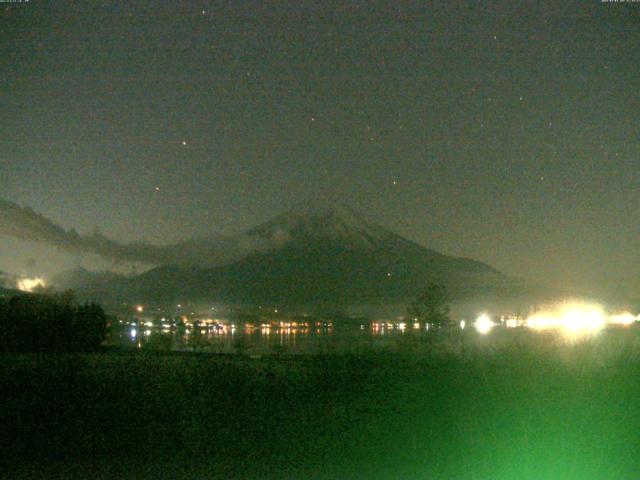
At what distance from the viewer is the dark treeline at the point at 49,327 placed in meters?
29.0

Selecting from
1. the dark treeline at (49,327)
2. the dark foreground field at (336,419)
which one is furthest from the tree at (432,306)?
the dark foreground field at (336,419)

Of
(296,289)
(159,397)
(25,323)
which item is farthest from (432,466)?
(296,289)

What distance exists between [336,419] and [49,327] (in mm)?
20906

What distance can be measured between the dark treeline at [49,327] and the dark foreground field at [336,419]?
→ 1438cm

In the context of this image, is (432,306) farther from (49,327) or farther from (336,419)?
(336,419)

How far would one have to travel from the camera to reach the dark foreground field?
971 cm

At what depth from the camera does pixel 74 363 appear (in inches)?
585

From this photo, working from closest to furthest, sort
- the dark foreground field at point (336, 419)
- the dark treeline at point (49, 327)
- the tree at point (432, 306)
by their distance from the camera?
1. the dark foreground field at point (336, 419)
2. the dark treeline at point (49, 327)
3. the tree at point (432, 306)

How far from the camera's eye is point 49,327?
2964 cm

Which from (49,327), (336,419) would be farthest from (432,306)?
(336,419)

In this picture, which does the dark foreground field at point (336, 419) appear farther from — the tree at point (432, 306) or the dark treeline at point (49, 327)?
the tree at point (432, 306)

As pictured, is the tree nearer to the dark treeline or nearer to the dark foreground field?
the dark treeline

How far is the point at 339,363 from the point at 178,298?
→ 132m

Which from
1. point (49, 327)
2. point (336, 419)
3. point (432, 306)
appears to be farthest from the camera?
point (432, 306)
